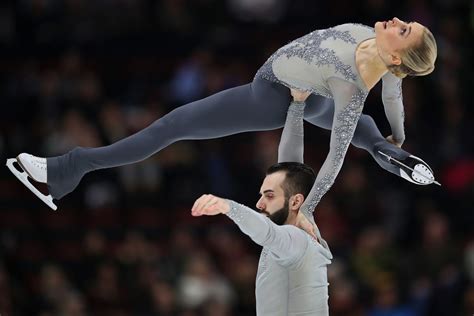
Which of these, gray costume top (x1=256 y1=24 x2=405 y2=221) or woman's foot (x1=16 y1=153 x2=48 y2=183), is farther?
woman's foot (x1=16 y1=153 x2=48 y2=183)

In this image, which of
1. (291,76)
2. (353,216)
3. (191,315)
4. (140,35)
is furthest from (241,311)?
(291,76)

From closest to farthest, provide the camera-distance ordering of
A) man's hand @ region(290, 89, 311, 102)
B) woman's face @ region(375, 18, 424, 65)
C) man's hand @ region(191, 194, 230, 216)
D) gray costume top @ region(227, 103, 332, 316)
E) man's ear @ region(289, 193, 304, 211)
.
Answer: man's hand @ region(191, 194, 230, 216) → gray costume top @ region(227, 103, 332, 316) → woman's face @ region(375, 18, 424, 65) → man's ear @ region(289, 193, 304, 211) → man's hand @ region(290, 89, 311, 102)

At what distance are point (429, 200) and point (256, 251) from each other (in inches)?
66.0

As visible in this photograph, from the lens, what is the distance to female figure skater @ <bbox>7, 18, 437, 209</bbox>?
566 centimetres

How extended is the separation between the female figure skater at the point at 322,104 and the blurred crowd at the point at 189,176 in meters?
3.59

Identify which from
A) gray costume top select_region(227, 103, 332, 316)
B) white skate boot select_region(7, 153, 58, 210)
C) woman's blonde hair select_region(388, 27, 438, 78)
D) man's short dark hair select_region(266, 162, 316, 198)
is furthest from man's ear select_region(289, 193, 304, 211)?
white skate boot select_region(7, 153, 58, 210)

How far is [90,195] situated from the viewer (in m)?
10.7

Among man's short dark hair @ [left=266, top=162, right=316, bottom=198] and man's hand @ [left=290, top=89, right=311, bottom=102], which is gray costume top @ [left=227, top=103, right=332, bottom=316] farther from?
man's hand @ [left=290, top=89, right=311, bottom=102]

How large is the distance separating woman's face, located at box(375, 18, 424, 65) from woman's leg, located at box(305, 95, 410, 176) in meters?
0.54

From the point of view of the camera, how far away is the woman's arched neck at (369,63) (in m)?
5.75

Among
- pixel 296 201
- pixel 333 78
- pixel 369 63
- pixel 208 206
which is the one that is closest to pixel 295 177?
pixel 296 201

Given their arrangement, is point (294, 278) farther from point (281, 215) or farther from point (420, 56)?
point (420, 56)

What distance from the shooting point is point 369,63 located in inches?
227

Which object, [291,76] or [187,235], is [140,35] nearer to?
[187,235]
